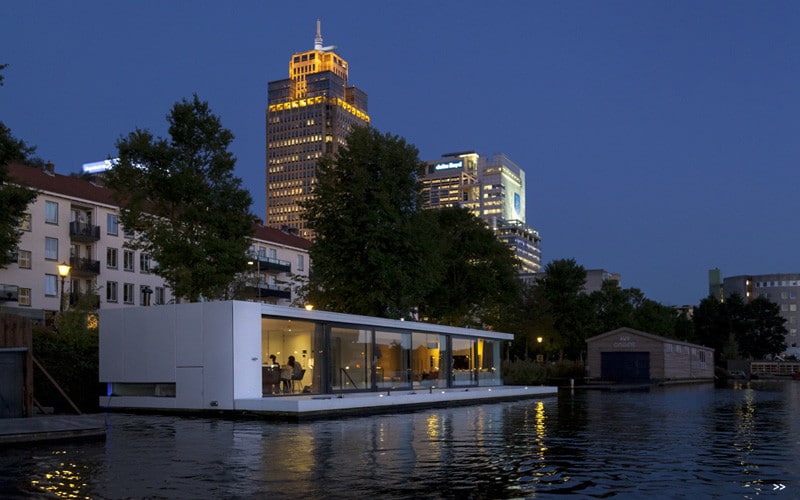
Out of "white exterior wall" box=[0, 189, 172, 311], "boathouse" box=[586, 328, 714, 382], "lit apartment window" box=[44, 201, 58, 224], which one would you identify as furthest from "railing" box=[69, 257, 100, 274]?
"boathouse" box=[586, 328, 714, 382]

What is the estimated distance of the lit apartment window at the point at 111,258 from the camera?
8018 cm

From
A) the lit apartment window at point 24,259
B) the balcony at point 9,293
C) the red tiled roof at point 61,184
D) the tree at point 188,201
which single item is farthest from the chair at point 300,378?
the lit apartment window at point 24,259

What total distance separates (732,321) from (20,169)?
4360 inches

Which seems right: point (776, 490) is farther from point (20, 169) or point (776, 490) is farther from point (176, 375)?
point (20, 169)

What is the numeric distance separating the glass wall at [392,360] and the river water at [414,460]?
447 inches

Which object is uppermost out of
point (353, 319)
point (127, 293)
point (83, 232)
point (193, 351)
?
point (83, 232)

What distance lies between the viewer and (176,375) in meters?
33.4

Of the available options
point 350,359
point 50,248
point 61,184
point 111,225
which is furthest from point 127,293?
point 350,359

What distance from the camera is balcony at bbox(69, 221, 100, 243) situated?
7556 cm

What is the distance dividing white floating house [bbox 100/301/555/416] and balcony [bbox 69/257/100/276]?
140 feet

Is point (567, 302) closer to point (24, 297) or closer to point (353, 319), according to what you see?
point (24, 297)

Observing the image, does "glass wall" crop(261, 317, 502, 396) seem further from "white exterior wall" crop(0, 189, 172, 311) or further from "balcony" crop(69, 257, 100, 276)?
"balcony" crop(69, 257, 100, 276)

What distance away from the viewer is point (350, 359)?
39.2 meters

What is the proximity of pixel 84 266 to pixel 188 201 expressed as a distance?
106 ft
